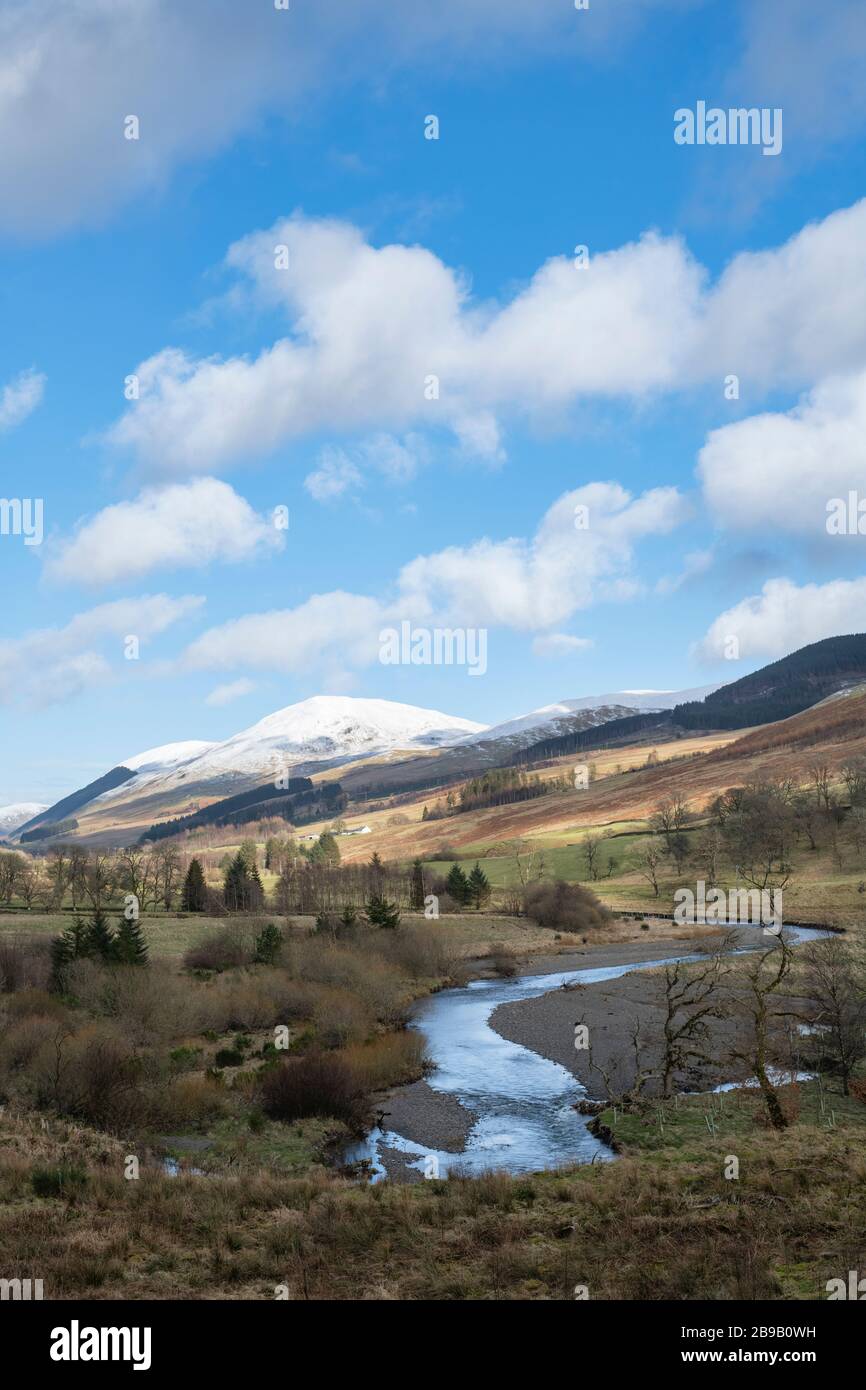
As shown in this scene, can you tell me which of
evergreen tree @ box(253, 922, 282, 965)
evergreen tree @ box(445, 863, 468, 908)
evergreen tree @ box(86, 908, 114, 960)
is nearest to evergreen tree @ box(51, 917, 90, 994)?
evergreen tree @ box(86, 908, 114, 960)

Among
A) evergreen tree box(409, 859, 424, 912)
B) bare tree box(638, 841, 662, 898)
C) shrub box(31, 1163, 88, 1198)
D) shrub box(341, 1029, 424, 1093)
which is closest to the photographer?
shrub box(31, 1163, 88, 1198)

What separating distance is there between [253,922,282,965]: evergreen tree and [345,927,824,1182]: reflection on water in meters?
13.3

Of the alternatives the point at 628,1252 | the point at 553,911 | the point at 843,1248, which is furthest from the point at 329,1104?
the point at 553,911

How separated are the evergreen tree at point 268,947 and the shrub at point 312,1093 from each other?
31.6m

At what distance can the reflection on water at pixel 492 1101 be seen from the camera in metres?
31.5

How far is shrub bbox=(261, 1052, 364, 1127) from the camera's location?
38.3 meters

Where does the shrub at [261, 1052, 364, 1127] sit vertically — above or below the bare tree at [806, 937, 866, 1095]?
below

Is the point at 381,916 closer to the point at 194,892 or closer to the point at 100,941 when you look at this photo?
the point at 100,941

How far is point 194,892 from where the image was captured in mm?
121812

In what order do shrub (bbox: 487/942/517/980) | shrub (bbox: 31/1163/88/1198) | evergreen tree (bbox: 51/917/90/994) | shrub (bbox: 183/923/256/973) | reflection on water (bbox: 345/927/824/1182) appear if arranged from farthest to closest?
shrub (bbox: 487/942/517/980) < shrub (bbox: 183/923/256/973) < evergreen tree (bbox: 51/917/90/994) < reflection on water (bbox: 345/927/824/1182) < shrub (bbox: 31/1163/88/1198)

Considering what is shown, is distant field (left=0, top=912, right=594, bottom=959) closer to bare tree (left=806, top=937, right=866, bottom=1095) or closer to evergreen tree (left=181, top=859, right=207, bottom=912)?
evergreen tree (left=181, top=859, right=207, bottom=912)

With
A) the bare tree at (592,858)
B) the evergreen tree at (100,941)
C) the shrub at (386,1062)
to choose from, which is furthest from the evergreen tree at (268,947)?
the bare tree at (592,858)

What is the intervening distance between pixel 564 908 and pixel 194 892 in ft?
170
